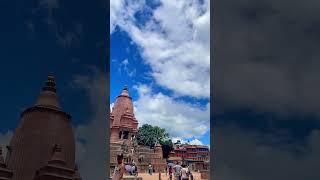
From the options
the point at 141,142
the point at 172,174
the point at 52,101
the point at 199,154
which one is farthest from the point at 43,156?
the point at 199,154

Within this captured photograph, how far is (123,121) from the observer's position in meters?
51.7

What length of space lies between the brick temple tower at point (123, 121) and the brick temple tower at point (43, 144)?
29.8m

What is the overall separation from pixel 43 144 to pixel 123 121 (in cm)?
3265

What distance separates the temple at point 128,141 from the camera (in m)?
44.8

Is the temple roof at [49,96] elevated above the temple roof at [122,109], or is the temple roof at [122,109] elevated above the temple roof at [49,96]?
the temple roof at [122,109]

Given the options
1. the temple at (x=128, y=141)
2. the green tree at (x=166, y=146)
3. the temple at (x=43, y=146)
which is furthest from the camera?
the green tree at (x=166, y=146)

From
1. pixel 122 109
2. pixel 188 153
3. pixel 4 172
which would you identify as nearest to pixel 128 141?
pixel 122 109

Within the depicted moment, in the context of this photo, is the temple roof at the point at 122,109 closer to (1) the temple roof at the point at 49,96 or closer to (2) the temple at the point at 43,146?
(1) the temple roof at the point at 49,96

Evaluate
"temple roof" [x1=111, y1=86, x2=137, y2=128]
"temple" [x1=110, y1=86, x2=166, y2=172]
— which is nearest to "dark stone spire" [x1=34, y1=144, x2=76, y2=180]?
"temple" [x1=110, y1=86, x2=166, y2=172]

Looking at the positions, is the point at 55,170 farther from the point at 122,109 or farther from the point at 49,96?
the point at 122,109

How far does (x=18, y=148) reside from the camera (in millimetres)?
19203

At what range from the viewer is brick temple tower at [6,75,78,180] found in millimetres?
17875

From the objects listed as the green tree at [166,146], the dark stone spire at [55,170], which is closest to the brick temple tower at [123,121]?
the green tree at [166,146]

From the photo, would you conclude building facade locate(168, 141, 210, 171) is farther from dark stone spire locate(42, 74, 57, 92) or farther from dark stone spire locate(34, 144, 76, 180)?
dark stone spire locate(34, 144, 76, 180)
